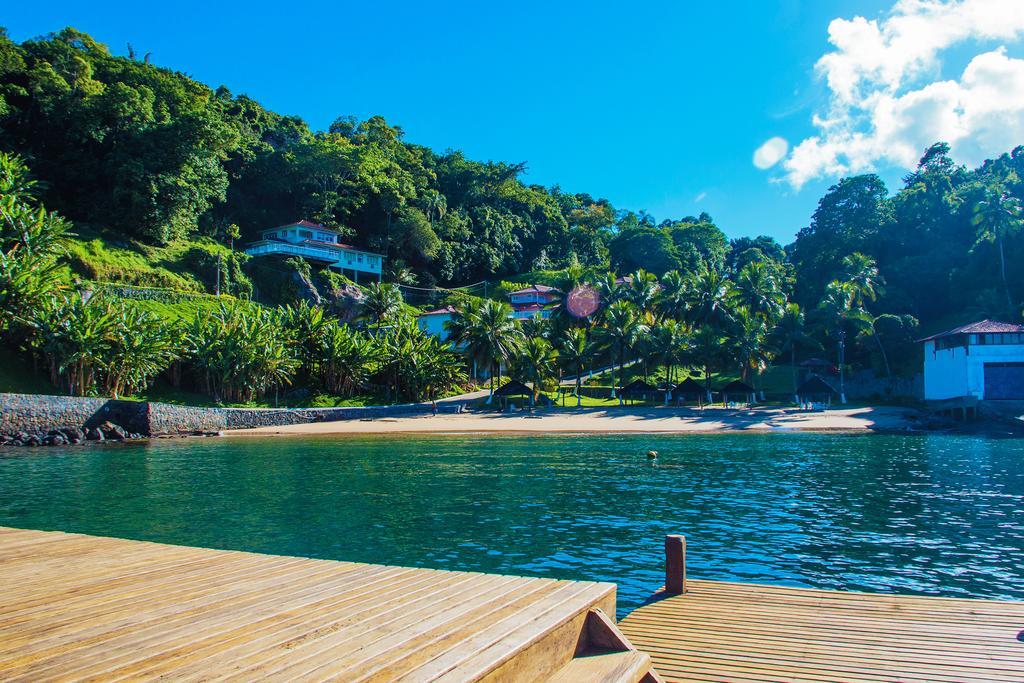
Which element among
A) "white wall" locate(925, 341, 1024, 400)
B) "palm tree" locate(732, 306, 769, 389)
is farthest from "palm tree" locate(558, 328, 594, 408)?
"white wall" locate(925, 341, 1024, 400)

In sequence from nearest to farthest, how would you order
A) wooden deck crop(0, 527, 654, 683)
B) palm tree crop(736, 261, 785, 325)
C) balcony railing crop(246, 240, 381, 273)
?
wooden deck crop(0, 527, 654, 683), palm tree crop(736, 261, 785, 325), balcony railing crop(246, 240, 381, 273)

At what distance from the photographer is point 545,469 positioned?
88.9 ft

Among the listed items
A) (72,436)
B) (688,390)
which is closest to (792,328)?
(688,390)

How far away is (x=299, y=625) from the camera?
507 centimetres

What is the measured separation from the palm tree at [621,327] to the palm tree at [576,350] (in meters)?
2.07

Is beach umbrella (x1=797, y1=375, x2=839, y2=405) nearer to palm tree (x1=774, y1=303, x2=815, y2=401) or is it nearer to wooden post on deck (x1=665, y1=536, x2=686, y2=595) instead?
palm tree (x1=774, y1=303, x2=815, y2=401)

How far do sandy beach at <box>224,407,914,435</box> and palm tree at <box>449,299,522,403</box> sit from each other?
23.2 ft

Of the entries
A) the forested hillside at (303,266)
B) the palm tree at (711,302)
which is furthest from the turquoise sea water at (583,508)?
the palm tree at (711,302)

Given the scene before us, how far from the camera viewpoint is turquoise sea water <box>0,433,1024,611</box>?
12.6m

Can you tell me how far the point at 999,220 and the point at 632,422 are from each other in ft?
156

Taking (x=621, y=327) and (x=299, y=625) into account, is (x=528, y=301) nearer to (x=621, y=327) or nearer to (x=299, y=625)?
(x=621, y=327)

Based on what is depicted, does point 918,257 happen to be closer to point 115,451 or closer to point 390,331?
point 390,331

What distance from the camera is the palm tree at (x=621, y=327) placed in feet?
209

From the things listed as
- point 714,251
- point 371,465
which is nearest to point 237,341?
point 371,465
